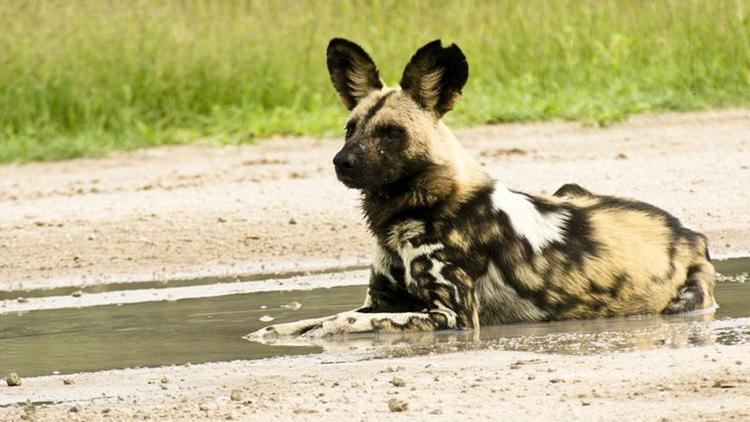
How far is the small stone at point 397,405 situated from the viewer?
4.95 m

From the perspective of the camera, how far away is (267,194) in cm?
1121

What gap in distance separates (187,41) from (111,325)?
24.9 feet

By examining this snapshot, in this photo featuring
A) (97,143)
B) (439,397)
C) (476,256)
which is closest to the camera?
(439,397)

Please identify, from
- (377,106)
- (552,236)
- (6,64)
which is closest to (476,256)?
(552,236)

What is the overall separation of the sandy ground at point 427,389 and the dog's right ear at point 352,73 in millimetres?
1515

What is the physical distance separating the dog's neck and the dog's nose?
0.71 feet

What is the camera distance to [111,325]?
24.8 ft

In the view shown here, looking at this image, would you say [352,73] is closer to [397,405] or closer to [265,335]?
[265,335]

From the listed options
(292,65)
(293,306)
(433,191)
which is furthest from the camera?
(292,65)

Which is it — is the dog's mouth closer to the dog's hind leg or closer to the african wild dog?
the african wild dog

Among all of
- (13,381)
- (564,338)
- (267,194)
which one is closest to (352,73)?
(564,338)

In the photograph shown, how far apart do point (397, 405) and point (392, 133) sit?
2235mm

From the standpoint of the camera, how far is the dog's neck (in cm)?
696

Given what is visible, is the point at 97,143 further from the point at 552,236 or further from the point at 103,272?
the point at 552,236
